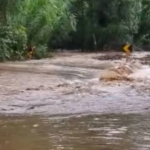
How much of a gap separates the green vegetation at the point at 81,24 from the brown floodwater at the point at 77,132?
62.2 ft

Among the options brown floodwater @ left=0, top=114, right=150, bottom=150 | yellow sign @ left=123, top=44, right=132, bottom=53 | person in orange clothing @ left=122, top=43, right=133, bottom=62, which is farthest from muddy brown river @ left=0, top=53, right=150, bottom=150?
yellow sign @ left=123, top=44, right=132, bottom=53

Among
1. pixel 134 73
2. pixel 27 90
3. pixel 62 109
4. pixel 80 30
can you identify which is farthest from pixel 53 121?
pixel 80 30

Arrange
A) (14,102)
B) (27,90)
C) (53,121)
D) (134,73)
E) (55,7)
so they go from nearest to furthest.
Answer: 1. (53,121)
2. (14,102)
3. (27,90)
4. (134,73)
5. (55,7)

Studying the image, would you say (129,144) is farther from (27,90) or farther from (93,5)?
(93,5)

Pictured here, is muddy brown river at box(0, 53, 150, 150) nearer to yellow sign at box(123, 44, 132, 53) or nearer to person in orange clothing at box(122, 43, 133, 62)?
person in orange clothing at box(122, 43, 133, 62)

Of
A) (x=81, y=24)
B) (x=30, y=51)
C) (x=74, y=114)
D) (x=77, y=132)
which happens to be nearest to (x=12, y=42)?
(x=30, y=51)

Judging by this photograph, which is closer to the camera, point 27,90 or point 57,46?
point 27,90

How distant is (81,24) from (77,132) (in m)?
33.3

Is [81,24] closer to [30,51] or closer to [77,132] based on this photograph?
[30,51]

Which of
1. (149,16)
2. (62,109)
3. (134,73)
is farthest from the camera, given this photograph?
(149,16)

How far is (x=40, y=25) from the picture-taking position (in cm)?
3094

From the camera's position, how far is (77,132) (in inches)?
347

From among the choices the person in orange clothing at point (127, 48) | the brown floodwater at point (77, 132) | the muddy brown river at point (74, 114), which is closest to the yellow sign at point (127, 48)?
the person in orange clothing at point (127, 48)

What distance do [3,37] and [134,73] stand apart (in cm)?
882
